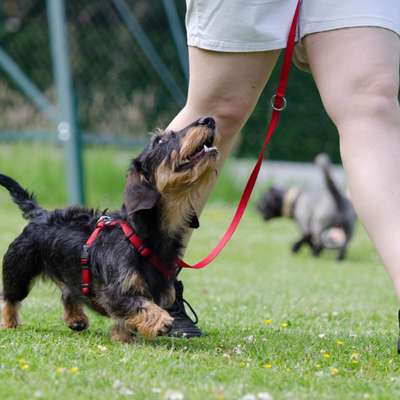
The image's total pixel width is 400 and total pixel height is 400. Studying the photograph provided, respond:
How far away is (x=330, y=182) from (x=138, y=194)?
629 centimetres

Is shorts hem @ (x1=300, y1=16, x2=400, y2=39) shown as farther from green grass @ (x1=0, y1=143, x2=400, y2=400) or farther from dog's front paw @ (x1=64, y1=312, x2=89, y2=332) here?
dog's front paw @ (x1=64, y1=312, x2=89, y2=332)

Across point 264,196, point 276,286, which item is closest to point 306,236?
point 264,196

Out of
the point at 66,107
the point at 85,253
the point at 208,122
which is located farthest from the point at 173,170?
the point at 66,107

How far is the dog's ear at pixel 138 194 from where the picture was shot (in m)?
4.20

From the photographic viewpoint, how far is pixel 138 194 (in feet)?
13.9

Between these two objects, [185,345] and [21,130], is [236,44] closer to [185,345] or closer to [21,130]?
[185,345]

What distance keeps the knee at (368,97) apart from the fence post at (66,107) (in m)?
7.57

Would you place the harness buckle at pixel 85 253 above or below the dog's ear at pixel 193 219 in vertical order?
below

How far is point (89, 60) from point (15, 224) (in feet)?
14.1

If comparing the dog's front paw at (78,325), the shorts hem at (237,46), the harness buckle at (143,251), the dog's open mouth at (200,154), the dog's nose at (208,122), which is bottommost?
the dog's front paw at (78,325)

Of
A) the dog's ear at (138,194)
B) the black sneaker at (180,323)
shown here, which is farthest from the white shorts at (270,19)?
the black sneaker at (180,323)

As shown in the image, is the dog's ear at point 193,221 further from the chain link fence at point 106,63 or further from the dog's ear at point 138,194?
the chain link fence at point 106,63

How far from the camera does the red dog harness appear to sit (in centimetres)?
423

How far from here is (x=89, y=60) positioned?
1434cm
